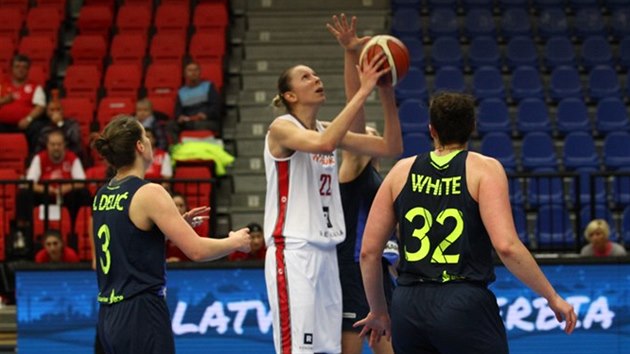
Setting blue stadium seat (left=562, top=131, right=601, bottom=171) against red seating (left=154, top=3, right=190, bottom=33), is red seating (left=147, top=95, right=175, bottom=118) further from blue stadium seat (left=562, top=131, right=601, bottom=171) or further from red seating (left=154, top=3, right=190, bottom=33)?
blue stadium seat (left=562, top=131, right=601, bottom=171)

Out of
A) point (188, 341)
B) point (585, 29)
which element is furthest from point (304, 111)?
point (585, 29)

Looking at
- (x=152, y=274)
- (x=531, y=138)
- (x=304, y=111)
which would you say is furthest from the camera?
(x=531, y=138)

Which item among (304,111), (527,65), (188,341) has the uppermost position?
(527,65)

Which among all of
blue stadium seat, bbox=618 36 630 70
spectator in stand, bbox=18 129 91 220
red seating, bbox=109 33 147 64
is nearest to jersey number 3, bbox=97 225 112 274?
spectator in stand, bbox=18 129 91 220

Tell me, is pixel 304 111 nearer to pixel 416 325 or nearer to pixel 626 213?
pixel 416 325

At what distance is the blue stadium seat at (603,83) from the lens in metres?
15.4

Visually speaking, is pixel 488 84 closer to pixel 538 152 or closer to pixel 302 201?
pixel 538 152

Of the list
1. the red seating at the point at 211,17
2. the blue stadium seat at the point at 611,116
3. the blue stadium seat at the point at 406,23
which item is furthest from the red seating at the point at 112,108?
the blue stadium seat at the point at 611,116

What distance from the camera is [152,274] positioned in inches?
217

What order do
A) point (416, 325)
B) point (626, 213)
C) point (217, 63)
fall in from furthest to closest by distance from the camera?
point (217, 63) → point (626, 213) → point (416, 325)

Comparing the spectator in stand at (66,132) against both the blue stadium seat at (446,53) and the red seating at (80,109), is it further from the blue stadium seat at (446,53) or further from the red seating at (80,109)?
the blue stadium seat at (446,53)

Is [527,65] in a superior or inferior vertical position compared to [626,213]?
superior

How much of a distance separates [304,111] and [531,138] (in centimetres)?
837

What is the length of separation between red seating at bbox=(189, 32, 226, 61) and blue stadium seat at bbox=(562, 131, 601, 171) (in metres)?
4.41
